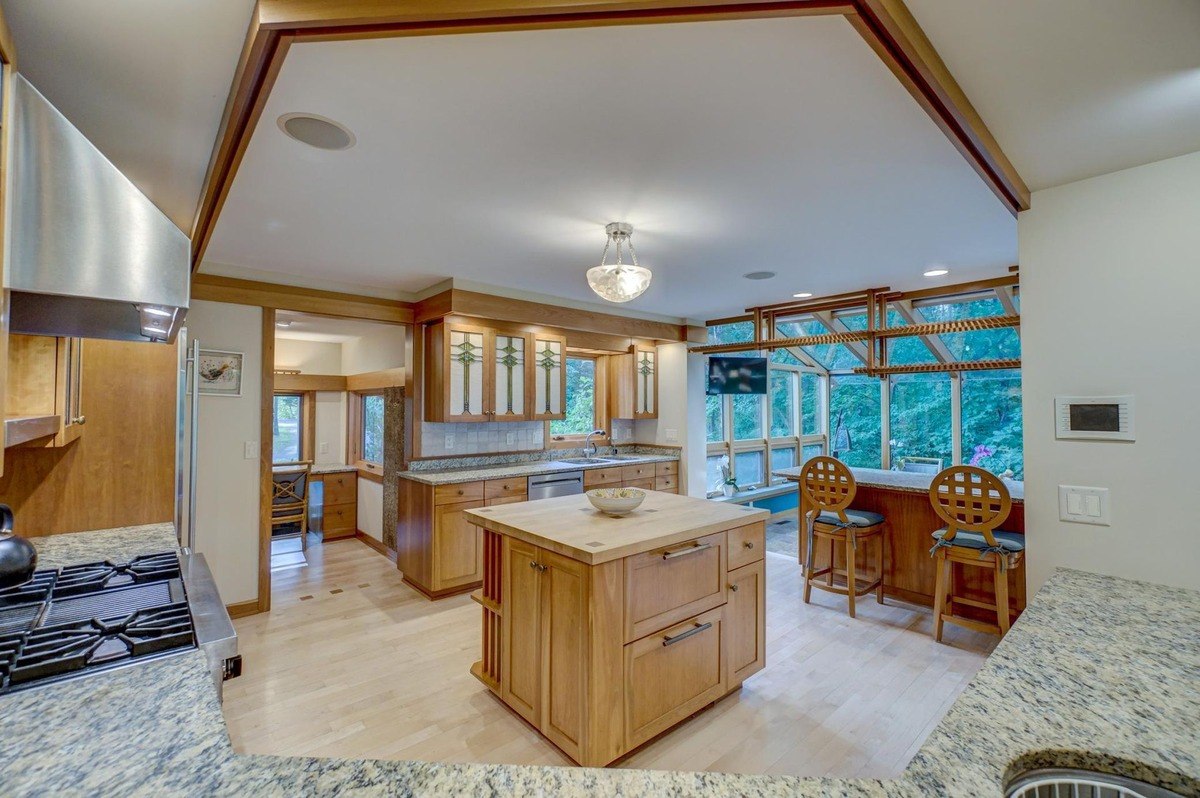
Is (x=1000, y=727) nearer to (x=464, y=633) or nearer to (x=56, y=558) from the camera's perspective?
(x=56, y=558)

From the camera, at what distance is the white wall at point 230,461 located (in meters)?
3.48

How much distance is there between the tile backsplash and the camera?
14.8 ft

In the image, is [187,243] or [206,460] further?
[206,460]

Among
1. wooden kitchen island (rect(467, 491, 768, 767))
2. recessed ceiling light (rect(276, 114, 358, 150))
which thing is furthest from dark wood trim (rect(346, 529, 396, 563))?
recessed ceiling light (rect(276, 114, 358, 150))

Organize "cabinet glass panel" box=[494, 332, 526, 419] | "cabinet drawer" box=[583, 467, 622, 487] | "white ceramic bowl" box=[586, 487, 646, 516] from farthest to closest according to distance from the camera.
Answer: "cabinet drawer" box=[583, 467, 622, 487] → "cabinet glass panel" box=[494, 332, 526, 419] → "white ceramic bowl" box=[586, 487, 646, 516]

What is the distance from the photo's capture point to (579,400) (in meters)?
5.85

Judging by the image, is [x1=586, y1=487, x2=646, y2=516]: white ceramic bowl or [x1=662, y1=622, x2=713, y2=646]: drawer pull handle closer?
[x1=662, y1=622, x2=713, y2=646]: drawer pull handle

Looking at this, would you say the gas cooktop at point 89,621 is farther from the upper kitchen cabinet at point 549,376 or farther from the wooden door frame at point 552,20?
the upper kitchen cabinet at point 549,376

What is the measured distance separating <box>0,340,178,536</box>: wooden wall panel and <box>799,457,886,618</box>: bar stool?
3.92m

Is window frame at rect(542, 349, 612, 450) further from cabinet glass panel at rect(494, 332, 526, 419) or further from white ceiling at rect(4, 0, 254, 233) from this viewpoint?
white ceiling at rect(4, 0, 254, 233)

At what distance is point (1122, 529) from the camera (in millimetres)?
1641

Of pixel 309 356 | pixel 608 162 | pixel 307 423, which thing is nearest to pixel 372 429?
pixel 307 423

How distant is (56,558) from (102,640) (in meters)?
1.03

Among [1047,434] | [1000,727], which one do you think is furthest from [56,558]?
[1047,434]
